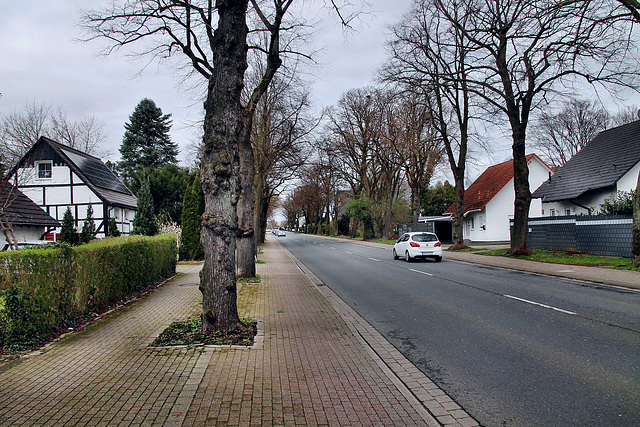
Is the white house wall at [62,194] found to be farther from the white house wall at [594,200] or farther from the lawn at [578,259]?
the white house wall at [594,200]

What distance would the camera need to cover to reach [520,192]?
20484mm

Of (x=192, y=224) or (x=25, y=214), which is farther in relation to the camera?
(x=192, y=224)

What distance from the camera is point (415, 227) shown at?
3759 cm

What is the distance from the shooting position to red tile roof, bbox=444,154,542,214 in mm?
37219

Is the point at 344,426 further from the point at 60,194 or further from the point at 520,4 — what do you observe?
the point at 60,194

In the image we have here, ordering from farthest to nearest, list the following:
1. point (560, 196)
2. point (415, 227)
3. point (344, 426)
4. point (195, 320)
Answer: point (415, 227) → point (560, 196) → point (195, 320) → point (344, 426)

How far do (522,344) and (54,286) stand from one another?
694 cm

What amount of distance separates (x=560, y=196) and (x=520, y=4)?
1263cm

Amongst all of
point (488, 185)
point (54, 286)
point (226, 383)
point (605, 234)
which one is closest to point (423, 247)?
point (605, 234)

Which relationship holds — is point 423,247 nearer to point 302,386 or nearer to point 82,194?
point 302,386

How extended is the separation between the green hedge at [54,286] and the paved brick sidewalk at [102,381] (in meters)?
0.41

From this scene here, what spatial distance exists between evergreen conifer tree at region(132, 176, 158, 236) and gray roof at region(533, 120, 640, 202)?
2431cm

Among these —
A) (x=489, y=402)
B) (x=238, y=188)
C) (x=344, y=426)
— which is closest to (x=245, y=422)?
(x=344, y=426)

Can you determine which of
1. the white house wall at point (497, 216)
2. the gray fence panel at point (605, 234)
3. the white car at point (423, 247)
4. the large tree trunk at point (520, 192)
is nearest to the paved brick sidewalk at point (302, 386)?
the white car at point (423, 247)
